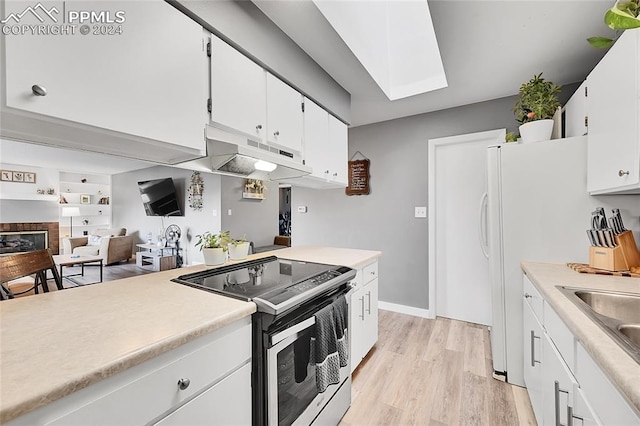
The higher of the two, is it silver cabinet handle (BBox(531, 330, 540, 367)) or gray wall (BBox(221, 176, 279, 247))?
gray wall (BBox(221, 176, 279, 247))

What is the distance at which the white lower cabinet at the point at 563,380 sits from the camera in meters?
0.67

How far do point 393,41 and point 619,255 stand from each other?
7.42 feet

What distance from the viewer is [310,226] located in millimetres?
3854

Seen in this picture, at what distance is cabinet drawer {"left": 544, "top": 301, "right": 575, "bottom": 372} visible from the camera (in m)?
0.91

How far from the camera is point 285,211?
8.54 meters

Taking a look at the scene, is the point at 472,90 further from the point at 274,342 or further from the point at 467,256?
the point at 274,342

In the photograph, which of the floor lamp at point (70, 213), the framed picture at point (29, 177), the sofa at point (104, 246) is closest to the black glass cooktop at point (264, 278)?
the sofa at point (104, 246)

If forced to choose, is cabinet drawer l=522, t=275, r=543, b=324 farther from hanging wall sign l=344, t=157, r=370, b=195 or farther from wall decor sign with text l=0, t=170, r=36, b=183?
wall decor sign with text l=0, t=170, r=36, b=183

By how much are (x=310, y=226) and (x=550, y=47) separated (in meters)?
3.02

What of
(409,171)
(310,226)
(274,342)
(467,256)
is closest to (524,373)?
(467,256)

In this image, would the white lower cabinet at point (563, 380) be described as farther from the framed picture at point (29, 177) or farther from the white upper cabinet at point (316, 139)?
the framed picture at point (29, 177)

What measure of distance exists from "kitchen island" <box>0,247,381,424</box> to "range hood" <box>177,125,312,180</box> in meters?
0.72

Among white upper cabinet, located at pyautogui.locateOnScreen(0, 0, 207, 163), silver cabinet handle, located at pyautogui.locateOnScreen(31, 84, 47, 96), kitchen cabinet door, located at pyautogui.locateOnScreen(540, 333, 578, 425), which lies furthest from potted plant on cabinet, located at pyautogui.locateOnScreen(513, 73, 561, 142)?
silver cabinet handle, located at pyautogui.locateOnScreen(31, 84, 47, 96)

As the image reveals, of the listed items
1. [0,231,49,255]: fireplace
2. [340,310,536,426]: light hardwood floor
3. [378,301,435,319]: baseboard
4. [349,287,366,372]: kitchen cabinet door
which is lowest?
[340,310,536,426]: light hardwood floor
